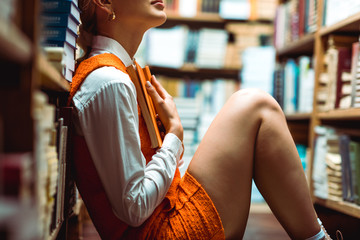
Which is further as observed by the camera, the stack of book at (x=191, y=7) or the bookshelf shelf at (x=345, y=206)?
the stack of book at (x=191, y=7)

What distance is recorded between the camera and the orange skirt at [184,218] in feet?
3.57

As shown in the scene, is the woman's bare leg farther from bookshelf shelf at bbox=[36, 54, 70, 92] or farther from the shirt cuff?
bookshelf shelf at bbox=[36, 54, 70, 92]

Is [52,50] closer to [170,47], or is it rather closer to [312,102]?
Result: [312,102]

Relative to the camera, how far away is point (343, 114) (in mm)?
1785

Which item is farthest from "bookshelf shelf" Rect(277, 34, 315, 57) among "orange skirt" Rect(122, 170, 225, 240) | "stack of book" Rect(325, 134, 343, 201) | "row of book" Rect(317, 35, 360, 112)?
"orange skirt" Rect(122, 170, 225, 240)

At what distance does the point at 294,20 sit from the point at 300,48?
0.62 ft

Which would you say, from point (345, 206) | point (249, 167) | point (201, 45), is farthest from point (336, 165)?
point (201, 45)

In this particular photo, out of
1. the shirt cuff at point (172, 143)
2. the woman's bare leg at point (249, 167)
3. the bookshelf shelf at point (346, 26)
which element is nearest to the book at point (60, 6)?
the shirt cuff at point (172, 143)

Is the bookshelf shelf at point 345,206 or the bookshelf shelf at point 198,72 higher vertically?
the bookshelf shelf at point 198,72

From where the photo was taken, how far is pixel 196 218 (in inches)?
44.1

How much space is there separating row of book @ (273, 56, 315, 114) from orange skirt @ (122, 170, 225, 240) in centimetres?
136

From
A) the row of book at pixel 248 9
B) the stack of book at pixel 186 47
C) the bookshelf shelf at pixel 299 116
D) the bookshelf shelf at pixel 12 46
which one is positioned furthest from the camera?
the row of book at pixel 248 9

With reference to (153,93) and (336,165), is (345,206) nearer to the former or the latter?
(336,165)

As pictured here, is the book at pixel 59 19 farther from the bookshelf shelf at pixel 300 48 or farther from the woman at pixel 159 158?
the bookshelf shelf at pixel 300 48
